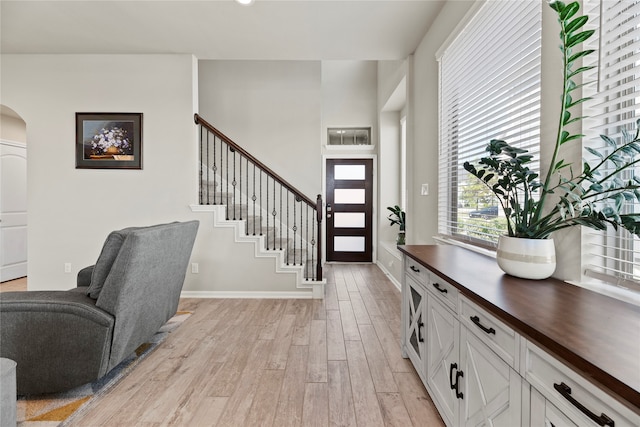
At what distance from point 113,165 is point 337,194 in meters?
3.56

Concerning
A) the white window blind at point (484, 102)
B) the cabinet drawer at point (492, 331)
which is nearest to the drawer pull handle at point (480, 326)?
the cabinet drawer at point (492, 331)

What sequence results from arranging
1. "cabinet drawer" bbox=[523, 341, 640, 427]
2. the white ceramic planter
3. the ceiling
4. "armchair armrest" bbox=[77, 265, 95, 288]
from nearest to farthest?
"cabinet drawer" bbox=[523, 341, 640, 427] → the white ceramic planter → "armchair armrest" bbox=[77, 265, 95, 288] → the ceiling

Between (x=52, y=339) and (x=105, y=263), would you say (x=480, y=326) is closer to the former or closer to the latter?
(x=105, y=263)

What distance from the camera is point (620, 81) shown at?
1232mm

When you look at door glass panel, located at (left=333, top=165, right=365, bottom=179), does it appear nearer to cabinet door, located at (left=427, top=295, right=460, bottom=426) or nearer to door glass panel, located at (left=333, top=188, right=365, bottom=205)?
Answer: door glass panel, located at (left=333, top=188, right=365, bottom=205)

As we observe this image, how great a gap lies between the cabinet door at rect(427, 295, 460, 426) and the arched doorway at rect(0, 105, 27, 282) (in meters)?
5.76

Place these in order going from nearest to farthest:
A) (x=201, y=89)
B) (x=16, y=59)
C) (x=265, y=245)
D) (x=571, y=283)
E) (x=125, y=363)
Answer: (x=571, y=283), (x=125, y=363), (x=16, y=59), (x=265, y=245), (x=201, y=89)

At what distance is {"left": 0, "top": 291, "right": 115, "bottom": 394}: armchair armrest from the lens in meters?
1.68

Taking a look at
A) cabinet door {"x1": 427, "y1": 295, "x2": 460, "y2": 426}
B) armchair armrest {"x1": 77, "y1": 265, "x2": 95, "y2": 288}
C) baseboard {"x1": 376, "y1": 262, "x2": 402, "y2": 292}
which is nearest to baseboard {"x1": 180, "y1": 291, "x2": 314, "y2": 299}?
baseboard {"x1": 376, "y1": 262, "x2": 402, "y2": 292}

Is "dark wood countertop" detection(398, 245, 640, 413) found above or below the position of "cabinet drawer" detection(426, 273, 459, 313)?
above

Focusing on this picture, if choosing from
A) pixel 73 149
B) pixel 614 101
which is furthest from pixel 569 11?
pixel 73 149

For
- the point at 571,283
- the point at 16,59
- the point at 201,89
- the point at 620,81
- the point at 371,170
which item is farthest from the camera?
the point at 371,170

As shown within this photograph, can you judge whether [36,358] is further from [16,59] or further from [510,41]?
[16,59]

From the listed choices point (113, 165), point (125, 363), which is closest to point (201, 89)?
point (113, 165)
